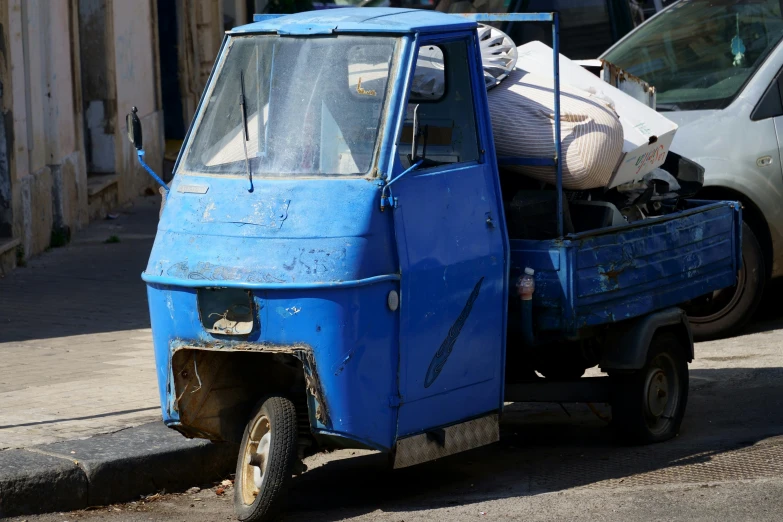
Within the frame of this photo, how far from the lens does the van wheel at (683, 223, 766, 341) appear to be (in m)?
8.55

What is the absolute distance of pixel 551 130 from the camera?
5895 mm

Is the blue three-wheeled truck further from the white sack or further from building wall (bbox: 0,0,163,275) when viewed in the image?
building wall (bbox: 0,0,163,275)

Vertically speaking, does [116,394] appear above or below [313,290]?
below

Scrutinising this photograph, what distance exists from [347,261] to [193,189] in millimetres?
793

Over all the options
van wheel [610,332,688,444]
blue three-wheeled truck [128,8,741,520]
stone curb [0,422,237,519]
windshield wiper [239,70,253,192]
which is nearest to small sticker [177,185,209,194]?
blue three-wheeled truck [128,8,741,520]

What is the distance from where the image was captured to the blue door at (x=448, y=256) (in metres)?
5.11

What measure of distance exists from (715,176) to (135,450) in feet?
14.7

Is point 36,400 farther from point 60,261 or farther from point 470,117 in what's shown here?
point 60,261

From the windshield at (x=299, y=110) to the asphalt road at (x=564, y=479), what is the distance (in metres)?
1.42

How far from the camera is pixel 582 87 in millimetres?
6684

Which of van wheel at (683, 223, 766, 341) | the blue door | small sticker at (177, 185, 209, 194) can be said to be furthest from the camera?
van wheel at (683, 223, 766, 341)

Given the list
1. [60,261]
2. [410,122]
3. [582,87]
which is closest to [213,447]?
[410,122]

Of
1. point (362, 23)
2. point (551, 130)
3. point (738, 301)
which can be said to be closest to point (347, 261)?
point (362, 23)

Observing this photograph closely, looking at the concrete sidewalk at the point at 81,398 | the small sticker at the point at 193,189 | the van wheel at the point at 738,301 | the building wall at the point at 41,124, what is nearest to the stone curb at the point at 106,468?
the concrete sidewalk at the point at 81,398
